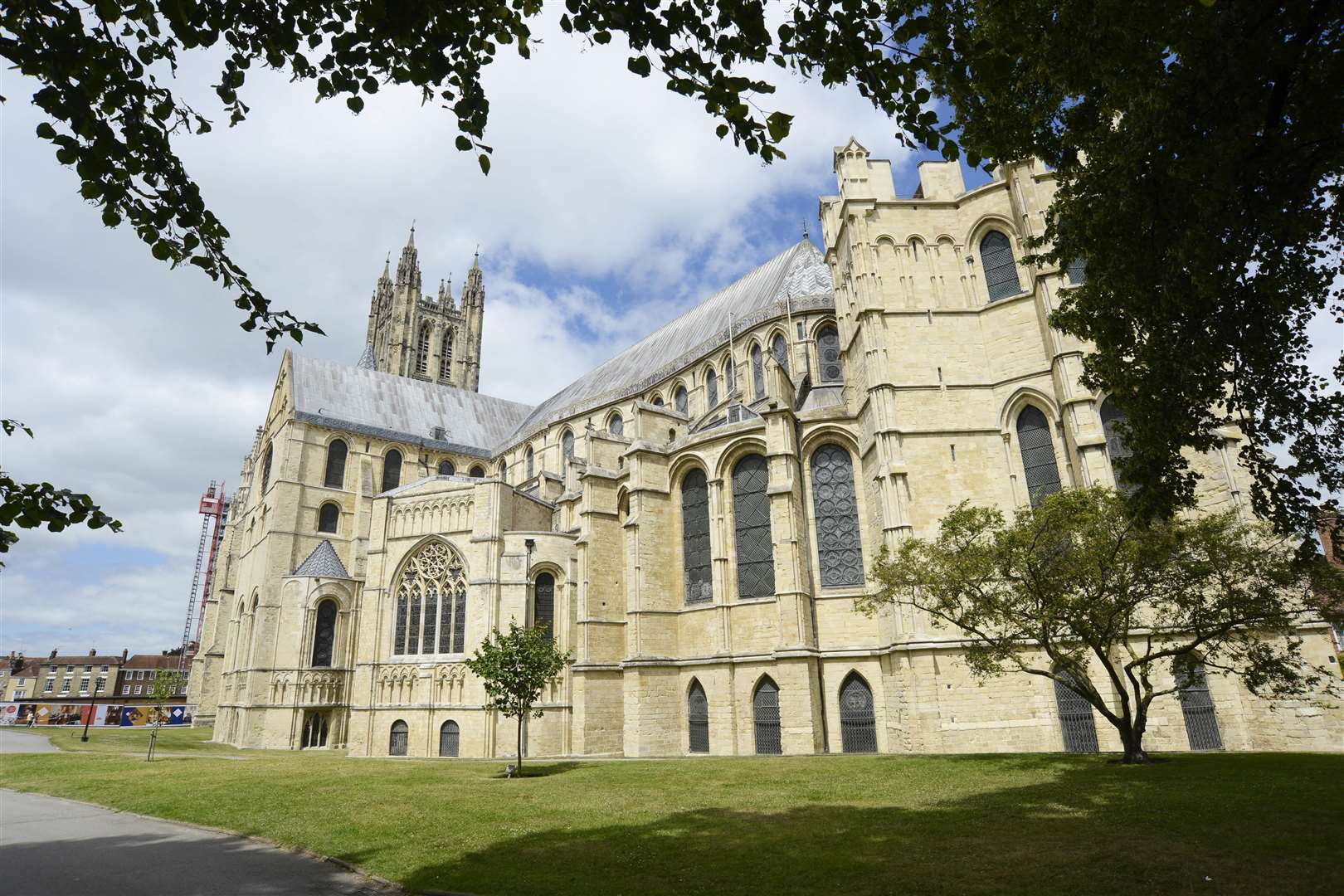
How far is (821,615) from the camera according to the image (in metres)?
22.6

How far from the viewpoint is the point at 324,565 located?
117ft

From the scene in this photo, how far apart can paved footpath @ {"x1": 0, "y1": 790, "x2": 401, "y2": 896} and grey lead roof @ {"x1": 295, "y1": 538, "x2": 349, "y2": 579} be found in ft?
79.4

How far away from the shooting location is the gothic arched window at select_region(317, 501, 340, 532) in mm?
39344

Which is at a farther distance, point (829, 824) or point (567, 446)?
point (567, 446)

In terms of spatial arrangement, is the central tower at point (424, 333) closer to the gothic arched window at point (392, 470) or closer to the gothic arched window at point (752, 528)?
the gothic arched window at point (392, 470)

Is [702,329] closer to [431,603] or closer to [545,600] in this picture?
[545,600]

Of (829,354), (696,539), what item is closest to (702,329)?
(829,354)

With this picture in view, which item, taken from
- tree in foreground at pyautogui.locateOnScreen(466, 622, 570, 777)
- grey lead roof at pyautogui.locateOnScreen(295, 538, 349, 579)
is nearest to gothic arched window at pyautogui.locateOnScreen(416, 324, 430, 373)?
grey lead roof at pyautogui.locateOnScreen(295, 538, 349, 579)

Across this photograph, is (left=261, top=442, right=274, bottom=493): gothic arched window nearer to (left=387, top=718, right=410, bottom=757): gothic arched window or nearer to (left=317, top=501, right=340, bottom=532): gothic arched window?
(left=317, top=501, right=340, bottom=532): gothic arched window

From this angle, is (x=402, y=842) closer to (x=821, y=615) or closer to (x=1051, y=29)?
(x=1051, y=29)

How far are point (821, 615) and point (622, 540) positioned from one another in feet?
27.8

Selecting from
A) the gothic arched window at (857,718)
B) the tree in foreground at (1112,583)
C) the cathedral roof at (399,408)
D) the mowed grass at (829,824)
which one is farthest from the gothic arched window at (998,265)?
the cathedral roof at (399,408)

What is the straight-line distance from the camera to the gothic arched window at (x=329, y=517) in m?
39.3

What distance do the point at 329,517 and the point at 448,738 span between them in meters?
16.6
